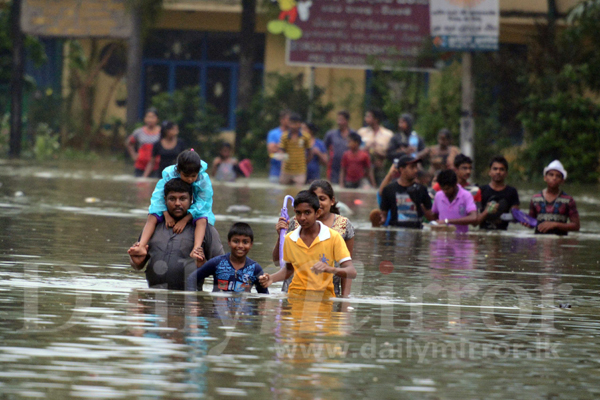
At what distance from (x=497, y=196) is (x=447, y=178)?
86 cm

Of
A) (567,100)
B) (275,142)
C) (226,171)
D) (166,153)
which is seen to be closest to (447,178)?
(166,153)

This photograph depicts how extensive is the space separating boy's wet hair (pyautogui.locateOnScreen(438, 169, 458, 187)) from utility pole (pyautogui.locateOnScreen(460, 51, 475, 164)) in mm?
11208

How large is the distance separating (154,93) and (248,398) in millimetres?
30805

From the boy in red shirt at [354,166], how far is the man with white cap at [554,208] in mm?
9077

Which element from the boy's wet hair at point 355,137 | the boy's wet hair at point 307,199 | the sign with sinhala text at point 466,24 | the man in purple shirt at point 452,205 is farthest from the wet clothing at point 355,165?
the boy's wet hair at point 307,199

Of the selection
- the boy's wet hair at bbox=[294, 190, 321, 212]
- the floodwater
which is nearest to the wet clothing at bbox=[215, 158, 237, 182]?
the floodwater

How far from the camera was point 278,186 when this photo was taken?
24.7 m

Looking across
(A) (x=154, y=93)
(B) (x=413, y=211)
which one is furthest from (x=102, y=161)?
(B) (x=413, y=211)

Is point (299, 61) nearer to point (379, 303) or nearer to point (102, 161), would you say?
point (102, 161)

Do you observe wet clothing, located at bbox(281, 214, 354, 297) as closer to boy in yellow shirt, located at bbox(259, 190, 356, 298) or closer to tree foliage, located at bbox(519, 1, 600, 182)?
boy in yellow shirt, located at bbox(259, 190, 356, 298)

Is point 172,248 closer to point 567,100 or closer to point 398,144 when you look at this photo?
point 398,144

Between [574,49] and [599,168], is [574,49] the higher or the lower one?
the higher one

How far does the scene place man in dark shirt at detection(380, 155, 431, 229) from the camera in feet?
47.7

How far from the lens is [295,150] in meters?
24.4
